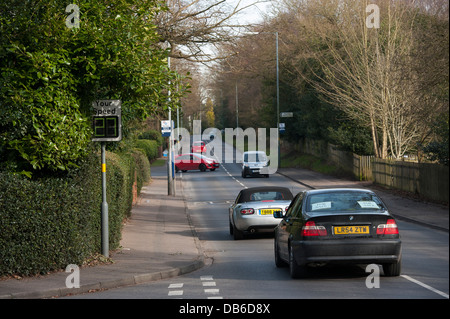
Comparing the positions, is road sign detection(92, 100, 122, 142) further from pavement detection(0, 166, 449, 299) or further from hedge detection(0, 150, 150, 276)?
pavement detection(0, 166, 449, 299)

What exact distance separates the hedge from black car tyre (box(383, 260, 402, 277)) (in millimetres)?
5695

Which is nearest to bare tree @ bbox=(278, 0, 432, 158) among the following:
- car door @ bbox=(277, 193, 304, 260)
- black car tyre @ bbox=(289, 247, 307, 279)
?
car door @ bbox=(277, 193, 304, 260)

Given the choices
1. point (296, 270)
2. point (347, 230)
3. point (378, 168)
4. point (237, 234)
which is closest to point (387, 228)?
point (347, 230)

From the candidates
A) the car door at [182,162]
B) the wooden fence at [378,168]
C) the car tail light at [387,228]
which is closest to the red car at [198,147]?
the car door at [182,162]

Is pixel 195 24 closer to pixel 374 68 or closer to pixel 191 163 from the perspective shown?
pixel 374 68

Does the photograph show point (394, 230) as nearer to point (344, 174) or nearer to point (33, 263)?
point (33, 263)

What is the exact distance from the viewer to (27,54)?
12094 millimetres

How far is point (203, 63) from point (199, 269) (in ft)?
28.4

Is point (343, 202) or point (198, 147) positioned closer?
point (343, 202)

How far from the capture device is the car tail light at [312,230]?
10.4 metres

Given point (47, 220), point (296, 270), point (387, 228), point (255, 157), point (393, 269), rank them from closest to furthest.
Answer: point (387, 228), point (393, 269), point (296, 270), point (47, 220), point (255, 157)

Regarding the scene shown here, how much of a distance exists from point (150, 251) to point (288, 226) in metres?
4.98

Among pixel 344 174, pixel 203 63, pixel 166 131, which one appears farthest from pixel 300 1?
pixel 203 63

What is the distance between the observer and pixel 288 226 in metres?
11.8
